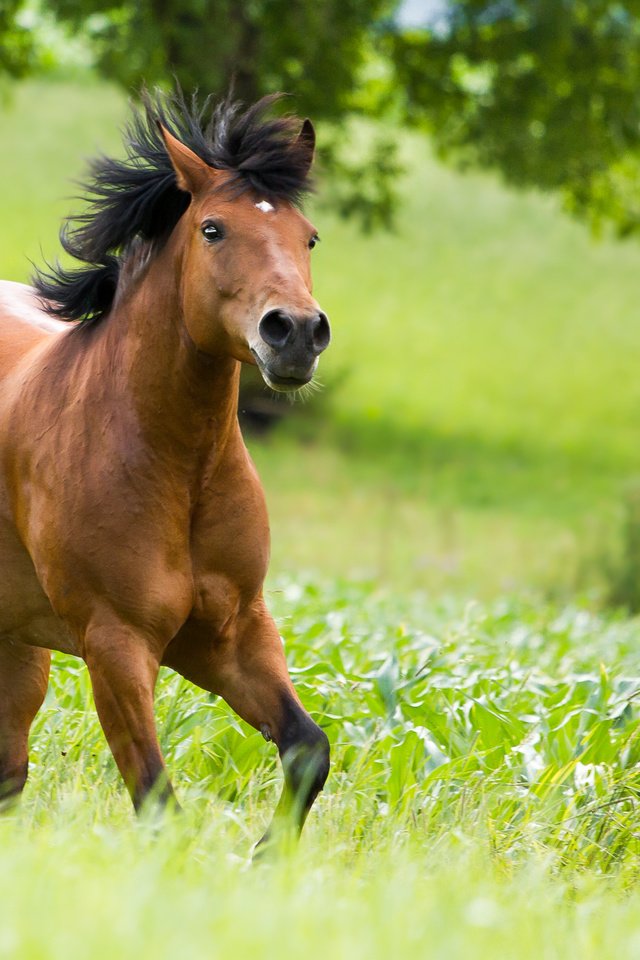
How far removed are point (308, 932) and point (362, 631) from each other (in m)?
5.01

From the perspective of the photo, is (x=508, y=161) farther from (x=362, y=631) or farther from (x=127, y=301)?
(x=127, y=301)

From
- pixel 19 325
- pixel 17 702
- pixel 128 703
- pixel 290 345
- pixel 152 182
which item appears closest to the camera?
pixel 290 345

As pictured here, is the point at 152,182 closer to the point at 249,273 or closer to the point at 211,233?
the point at 211,233

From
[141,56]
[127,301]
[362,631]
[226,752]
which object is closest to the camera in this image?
[127,301]

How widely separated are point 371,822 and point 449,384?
2653 centimetres

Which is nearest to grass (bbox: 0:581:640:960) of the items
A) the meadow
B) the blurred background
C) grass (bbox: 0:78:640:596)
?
the meadow

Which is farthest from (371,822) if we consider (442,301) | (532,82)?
(442,301)

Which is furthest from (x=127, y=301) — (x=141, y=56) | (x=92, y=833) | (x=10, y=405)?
(x=141, y=56)

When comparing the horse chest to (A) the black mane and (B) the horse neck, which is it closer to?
(B) the horse neck

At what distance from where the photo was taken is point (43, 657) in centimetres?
517

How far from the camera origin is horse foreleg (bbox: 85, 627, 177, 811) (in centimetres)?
400

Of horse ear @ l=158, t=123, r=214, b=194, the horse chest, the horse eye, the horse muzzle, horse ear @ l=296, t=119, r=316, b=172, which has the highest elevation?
horse ear @ l=296, t=119, r=316, b=172

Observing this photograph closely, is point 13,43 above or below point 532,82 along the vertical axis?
below

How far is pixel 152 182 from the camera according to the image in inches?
177
